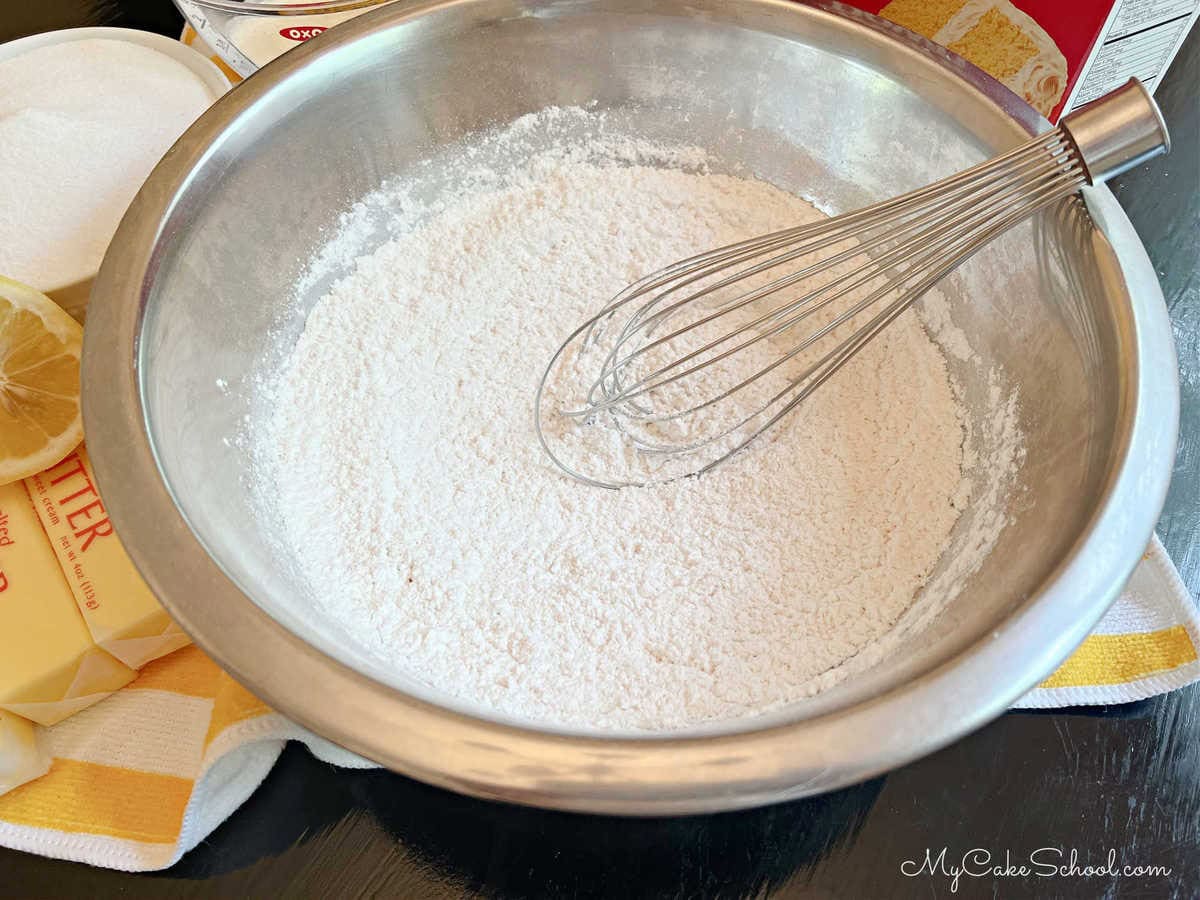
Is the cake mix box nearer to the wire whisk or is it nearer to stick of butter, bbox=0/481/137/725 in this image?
the wire whisk

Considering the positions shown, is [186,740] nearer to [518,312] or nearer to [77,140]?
[518,312]

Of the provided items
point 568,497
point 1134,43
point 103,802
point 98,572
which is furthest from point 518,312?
point 1134,43

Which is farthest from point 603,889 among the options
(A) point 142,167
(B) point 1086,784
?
(A) point 142,167

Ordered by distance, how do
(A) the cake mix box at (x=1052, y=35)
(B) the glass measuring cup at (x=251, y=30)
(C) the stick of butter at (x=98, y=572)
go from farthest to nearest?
(B) the glass measuring cup at (x=251, y=30)
(A) the cake mix box at (x=1052, y=35)
(C) the stick of butter at (x=98, y=572)

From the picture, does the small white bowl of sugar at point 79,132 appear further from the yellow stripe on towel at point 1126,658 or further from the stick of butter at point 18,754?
the yellow stripe on towel at point 1126,658

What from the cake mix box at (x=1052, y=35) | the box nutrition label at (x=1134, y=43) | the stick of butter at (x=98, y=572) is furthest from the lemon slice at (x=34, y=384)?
the box nutrition label at (x=1134, y=43)

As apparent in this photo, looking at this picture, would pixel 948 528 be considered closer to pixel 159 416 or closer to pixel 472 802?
pixel 472 802

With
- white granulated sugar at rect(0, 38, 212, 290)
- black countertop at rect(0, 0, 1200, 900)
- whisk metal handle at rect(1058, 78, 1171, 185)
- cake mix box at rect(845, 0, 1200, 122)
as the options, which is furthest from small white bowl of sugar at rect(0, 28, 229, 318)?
whisk metal handle at rect(1058, 78, 1171, 185)
